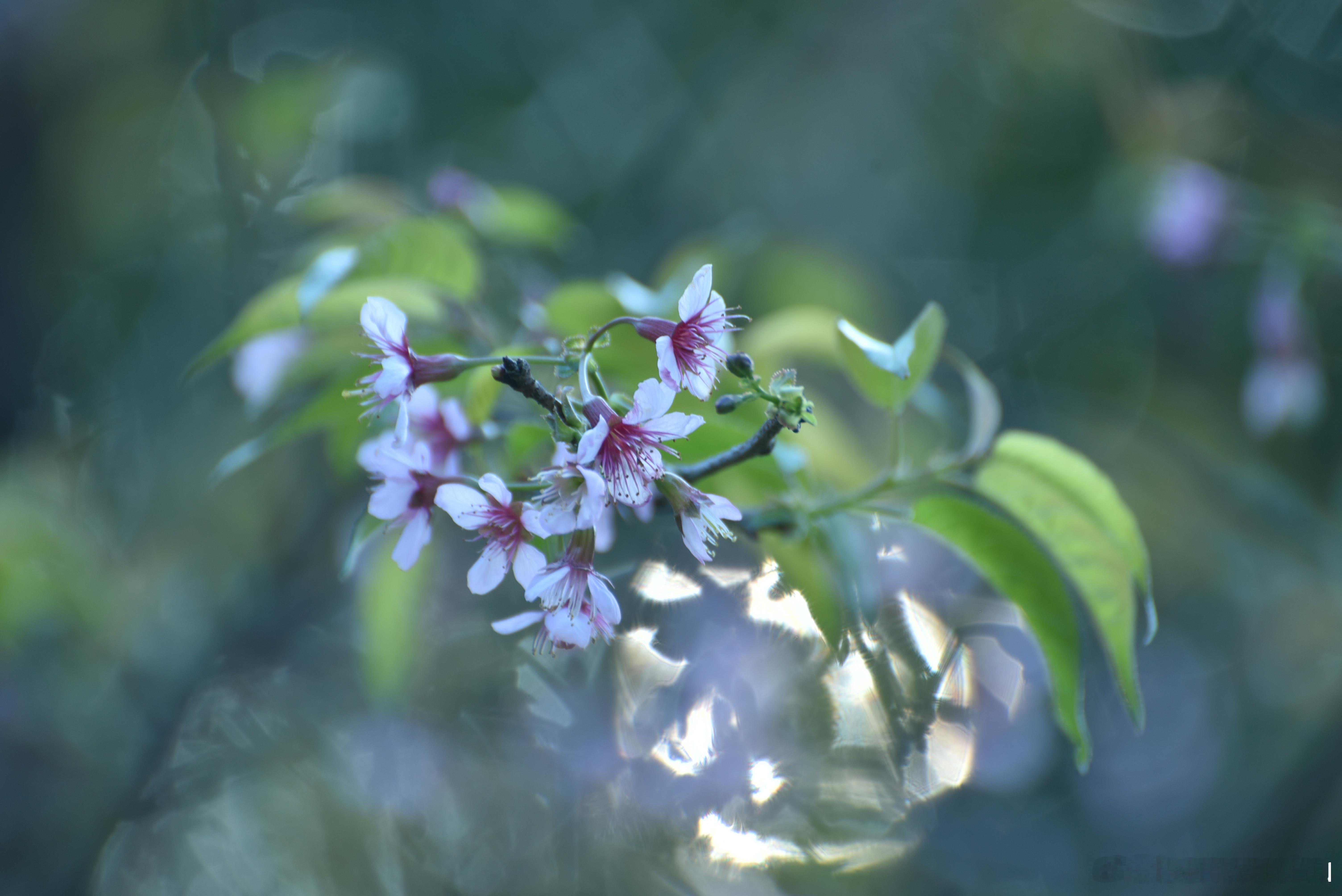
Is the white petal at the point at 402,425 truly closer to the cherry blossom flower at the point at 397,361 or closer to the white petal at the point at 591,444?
the cherry blossom flower at the point at 397,361

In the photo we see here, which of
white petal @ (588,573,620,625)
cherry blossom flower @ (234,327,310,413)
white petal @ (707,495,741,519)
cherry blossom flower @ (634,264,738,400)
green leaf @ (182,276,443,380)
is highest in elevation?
cherry blossom flower @ (634,264,738,400)

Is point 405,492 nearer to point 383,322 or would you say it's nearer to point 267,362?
point 383,322

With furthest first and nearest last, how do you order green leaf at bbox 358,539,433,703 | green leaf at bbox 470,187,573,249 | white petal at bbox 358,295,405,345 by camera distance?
green leaf at bbox 470,187,573,249 < green leaf at bbox 358,539,433,703 < white petal at bbox 358,295,405,345

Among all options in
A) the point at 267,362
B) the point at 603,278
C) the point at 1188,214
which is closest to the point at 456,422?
the point at 267,362

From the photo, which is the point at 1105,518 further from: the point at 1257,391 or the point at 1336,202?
the point at 1336,202

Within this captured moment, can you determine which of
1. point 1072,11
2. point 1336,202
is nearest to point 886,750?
point 1336,202

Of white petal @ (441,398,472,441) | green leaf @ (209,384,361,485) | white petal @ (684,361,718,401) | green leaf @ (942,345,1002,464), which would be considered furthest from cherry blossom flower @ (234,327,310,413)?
green leaf @ (942,345,1002,464)

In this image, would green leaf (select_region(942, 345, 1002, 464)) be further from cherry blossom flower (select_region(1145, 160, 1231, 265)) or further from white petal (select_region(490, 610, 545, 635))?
cherry blossom flower (select_region(1145, 160, 1231, 265))
